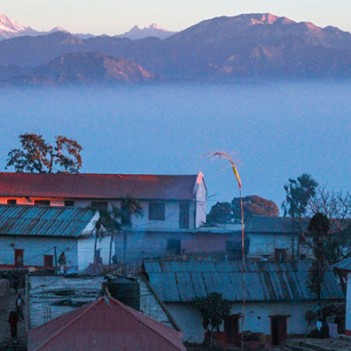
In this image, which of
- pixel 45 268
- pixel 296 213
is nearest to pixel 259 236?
pixel 296 213

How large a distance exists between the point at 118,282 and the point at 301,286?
41.6 feet

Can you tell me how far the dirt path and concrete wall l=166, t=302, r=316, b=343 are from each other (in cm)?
502

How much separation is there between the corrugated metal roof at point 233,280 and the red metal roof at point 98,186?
19862mm

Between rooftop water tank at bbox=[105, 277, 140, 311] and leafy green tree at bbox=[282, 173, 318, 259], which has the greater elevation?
leafy green tree at bbox=[282, 173, 318, 259]

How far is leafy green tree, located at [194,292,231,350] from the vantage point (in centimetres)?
3103

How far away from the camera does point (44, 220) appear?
44969 mm

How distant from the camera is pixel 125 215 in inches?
2058

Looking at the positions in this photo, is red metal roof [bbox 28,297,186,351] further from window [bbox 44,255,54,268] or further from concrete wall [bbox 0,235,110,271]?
window [bbox 44,255,54,268]

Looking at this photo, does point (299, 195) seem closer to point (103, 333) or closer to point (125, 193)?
point (125, 193)

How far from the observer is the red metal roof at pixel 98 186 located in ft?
178

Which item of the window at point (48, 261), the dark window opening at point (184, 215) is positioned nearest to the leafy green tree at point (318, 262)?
the window at point (48, 261)

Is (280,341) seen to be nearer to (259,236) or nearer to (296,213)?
(259,236)

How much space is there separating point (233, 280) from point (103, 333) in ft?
52.6

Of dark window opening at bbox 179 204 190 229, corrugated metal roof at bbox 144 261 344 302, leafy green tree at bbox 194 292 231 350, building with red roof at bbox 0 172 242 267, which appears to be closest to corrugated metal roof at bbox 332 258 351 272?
corrugated metal roof at bbox 144 261 344 302
